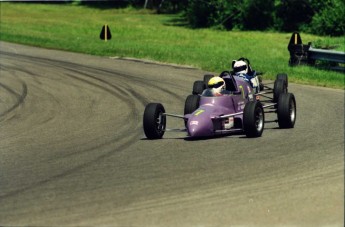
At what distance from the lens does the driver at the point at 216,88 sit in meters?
14.7

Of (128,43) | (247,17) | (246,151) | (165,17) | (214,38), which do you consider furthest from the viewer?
(165,17)

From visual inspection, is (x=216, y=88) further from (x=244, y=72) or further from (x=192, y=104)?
(x=244, y=72)

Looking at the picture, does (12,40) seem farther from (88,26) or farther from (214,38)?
(88,26)

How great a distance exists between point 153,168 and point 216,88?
11.6 feet

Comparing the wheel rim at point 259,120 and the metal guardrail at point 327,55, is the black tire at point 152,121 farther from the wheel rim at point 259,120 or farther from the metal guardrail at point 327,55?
the metal guardrail at point 327,55

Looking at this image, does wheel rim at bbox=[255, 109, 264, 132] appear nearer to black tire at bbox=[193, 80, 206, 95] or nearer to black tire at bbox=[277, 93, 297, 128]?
black tire at bbox=[277, 93, 297, 128]

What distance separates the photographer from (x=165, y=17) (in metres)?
65.4

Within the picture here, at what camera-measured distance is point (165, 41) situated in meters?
41.0

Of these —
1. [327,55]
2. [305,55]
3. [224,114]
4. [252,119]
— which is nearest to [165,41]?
[305,55]

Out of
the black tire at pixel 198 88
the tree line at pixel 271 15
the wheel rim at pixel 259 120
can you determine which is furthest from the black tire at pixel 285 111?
the tree line at pixel 271 15

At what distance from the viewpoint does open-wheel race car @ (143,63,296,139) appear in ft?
45.6

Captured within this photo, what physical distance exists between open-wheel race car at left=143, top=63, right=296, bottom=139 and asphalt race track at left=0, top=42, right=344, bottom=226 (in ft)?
0.72

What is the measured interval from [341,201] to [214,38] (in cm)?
3500

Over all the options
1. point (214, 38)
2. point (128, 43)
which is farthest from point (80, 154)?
point (214, 38)
